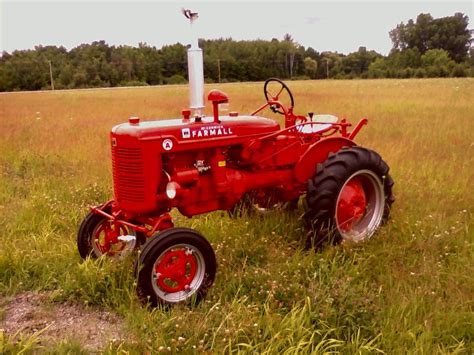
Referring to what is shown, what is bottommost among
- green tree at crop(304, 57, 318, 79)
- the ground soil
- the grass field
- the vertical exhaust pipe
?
the ground soil

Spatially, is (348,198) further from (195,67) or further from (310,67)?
(310,67)

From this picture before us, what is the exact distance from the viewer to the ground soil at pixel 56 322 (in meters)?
2.73

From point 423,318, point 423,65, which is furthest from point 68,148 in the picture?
point 423,65

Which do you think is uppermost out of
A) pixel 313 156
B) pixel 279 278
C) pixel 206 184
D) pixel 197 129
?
pixel 197 129

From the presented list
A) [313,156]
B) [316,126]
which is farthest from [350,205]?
[316,126]

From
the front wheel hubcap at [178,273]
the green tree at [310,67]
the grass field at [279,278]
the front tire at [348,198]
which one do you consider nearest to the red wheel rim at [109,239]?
the grass field at [279,278]

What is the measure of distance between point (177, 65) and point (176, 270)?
141ft

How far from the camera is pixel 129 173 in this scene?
335cm

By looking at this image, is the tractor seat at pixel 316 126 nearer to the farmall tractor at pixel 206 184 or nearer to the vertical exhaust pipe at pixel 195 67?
the farmall tractor at pixel 206 184

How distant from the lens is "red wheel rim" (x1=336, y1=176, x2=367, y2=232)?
4055 millimetres

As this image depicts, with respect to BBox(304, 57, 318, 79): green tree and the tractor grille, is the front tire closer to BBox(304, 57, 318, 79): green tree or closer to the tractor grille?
the tractor grille

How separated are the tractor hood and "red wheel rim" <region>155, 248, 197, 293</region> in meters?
0.82

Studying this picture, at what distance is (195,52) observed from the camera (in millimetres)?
3209

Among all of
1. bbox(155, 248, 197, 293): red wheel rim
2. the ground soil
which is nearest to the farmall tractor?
bbox(155, 248, 197, 293): red wheel rim
